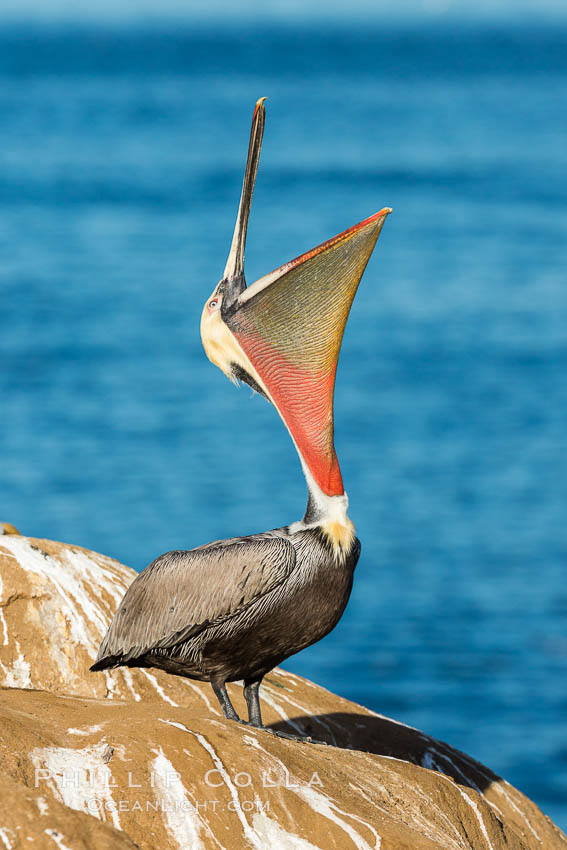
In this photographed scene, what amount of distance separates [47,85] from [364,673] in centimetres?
8935

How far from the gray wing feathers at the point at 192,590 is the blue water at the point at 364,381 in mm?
13220

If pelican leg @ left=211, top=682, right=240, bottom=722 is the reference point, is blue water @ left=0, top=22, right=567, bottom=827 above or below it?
above

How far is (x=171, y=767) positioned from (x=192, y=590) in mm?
1320

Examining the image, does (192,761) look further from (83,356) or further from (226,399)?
(83,356)

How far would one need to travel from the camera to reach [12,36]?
175 meters

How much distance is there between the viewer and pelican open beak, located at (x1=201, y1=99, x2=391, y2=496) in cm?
740

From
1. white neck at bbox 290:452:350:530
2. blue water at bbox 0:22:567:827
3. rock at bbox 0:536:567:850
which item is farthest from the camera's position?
blue water at bbox 0:22:567:827

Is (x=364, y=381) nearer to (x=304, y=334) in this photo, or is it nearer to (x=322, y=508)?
(x=304, y=334)

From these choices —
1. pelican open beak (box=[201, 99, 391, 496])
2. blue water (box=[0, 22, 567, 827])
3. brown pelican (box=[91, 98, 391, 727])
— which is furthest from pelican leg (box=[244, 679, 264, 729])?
blue water (box=[0, 22, 567, 827])

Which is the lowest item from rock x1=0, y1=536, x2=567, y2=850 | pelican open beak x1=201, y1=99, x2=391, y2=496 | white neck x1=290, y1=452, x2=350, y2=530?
rock x1=0, y1=536, x2=567, y2=850

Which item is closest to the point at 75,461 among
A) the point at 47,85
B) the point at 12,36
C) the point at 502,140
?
the point at 502,140

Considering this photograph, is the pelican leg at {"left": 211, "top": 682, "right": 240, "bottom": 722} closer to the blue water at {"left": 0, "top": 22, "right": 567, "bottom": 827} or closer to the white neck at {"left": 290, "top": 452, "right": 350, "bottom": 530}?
the white neck at {"left": 290, "top": 452, "right": 350, "bottom": 530}

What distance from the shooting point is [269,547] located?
23.4 feet

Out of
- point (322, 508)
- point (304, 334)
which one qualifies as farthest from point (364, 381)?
point (322, 508)
